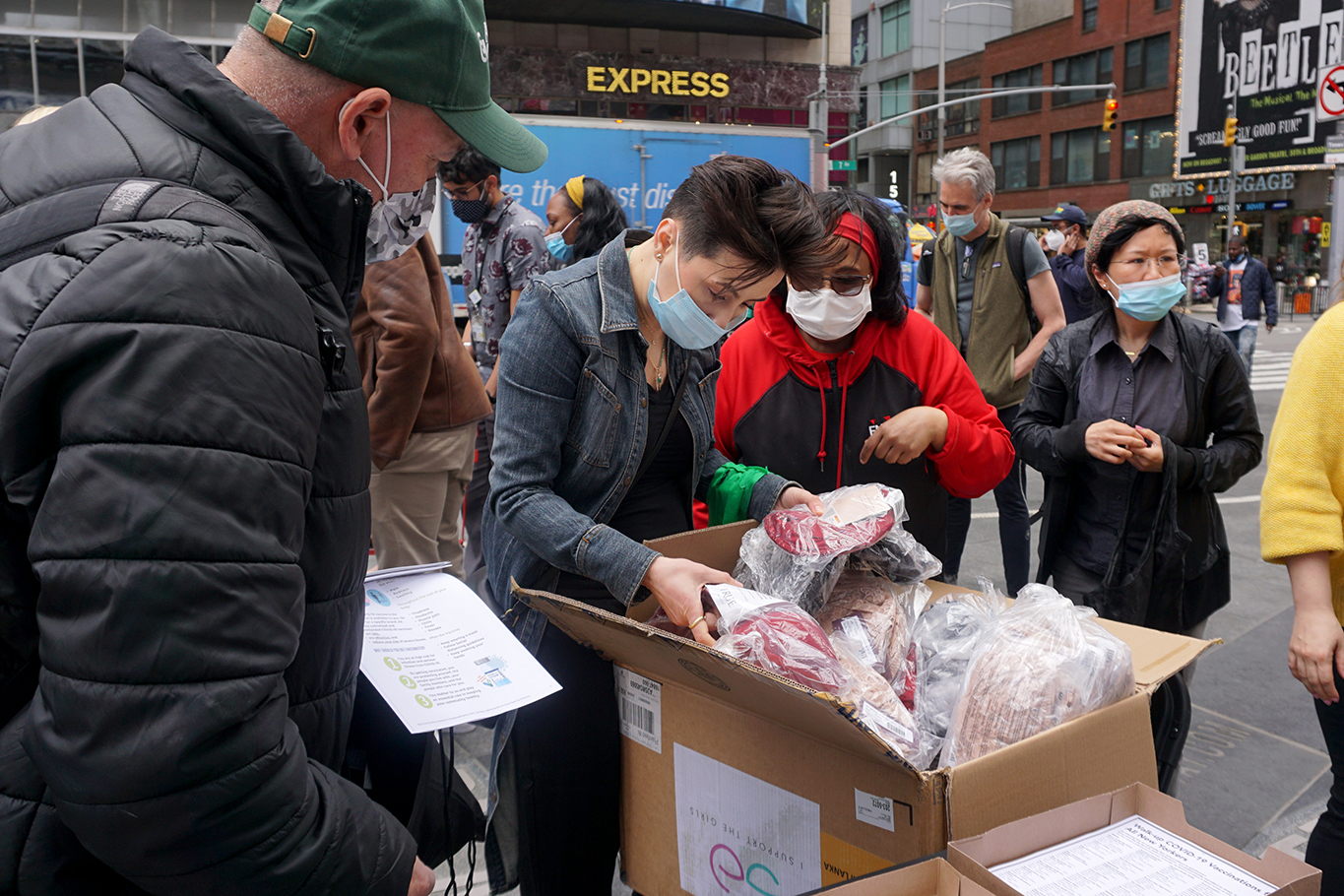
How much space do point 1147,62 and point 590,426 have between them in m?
45.0

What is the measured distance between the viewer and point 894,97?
53.6 meters

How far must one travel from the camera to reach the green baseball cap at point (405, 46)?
1.12 meters

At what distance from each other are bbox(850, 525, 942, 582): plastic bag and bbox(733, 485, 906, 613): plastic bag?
0.05 m

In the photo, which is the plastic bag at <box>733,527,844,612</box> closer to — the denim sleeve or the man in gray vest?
the denim sleeve

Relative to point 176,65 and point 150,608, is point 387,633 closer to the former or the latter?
point 150,608

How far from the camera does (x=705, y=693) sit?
1.64 metres

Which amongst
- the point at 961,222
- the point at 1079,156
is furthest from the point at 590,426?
the point at 1079,156

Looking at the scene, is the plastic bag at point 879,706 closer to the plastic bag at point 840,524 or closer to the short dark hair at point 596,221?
the plastic bag at point 840,524

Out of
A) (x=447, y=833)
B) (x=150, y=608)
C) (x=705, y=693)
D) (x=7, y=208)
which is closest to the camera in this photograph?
(x=150, y=608)

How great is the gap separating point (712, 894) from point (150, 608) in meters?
1.19

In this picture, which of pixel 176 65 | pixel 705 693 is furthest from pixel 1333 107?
pixel 176 65

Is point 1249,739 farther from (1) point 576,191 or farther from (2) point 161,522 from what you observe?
(1) point 576,191

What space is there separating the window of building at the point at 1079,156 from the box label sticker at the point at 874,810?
148ft

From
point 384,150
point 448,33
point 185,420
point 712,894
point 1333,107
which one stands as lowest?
point 712,894
